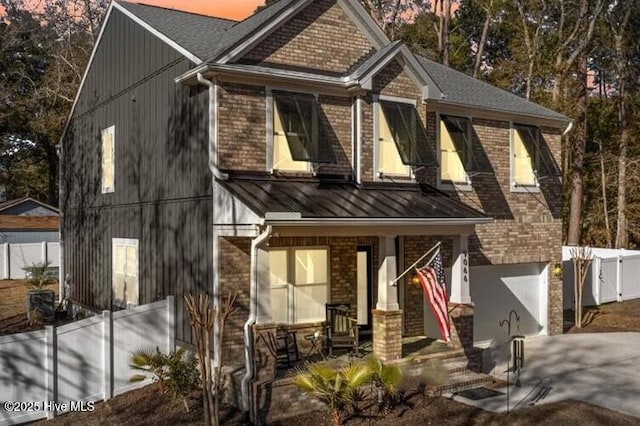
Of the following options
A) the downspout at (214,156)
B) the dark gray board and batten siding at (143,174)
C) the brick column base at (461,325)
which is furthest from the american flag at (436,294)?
the dark gray board and batten siding at (143,174)

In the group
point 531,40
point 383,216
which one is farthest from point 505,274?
point 531,40

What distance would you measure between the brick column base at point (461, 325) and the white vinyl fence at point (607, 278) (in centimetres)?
1106

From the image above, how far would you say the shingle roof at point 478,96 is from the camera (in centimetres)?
1706

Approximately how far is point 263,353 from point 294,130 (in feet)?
15.0

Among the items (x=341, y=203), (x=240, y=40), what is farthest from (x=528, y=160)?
(x=240, y=40)

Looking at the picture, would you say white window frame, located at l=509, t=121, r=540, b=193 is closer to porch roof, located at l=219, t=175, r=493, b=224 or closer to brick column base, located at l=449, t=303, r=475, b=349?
porch roof, located at l=219, t=175, r=493, b=224

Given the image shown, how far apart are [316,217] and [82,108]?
11.9m

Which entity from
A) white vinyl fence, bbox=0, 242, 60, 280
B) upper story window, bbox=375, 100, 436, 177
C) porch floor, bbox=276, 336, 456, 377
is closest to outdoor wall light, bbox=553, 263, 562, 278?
porch floor, bbox=276, 336, 456, 377

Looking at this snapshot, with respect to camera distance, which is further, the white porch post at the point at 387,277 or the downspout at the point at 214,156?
the white porch post at the point at 387,277

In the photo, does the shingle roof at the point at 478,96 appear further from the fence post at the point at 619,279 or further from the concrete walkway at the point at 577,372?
the fence post at the point at 619,279

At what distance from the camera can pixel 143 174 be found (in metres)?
15.8

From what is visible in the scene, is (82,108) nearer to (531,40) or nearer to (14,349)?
(14,349)

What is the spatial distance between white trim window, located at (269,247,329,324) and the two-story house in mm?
32

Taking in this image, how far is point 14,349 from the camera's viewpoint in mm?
10703
